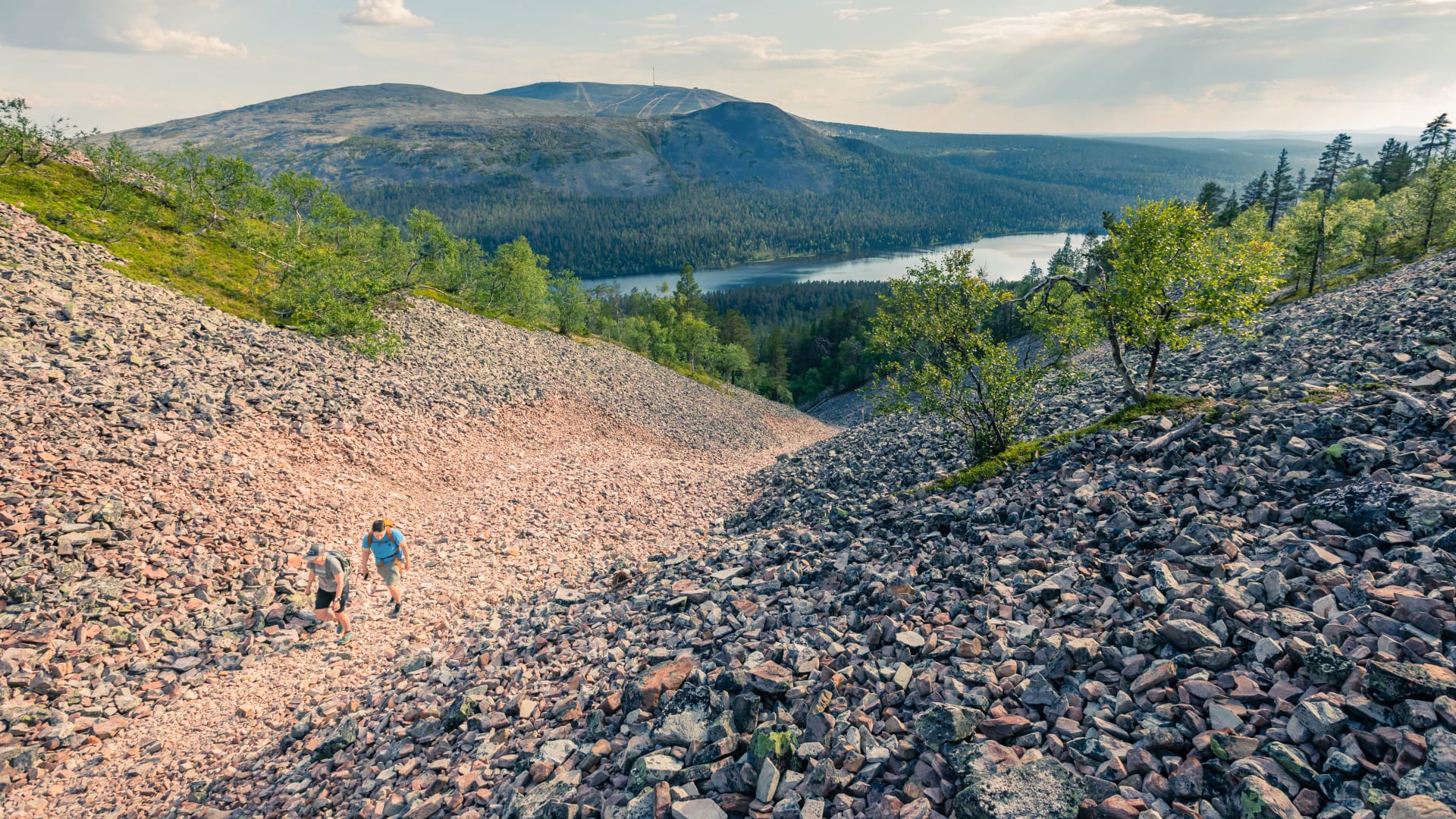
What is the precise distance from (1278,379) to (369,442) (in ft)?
101

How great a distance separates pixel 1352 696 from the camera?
5746mm

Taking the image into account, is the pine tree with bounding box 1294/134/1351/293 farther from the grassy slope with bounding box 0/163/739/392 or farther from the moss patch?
the grassy slope with bounding box 0/163/739/392

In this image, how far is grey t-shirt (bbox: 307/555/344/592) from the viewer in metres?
14.2

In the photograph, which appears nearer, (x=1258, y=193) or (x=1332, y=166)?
(x=1332, y=166)

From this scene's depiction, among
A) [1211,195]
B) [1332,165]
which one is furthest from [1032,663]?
[1332,165]

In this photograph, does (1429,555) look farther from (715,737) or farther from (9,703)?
(9,703)

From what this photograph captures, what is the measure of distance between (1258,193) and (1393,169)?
983 inches

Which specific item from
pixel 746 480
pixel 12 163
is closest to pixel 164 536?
pixel 746 480

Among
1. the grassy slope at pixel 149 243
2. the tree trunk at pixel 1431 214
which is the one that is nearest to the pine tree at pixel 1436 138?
the tree trunk at pixel 1431 214

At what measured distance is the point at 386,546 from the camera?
50.5ft

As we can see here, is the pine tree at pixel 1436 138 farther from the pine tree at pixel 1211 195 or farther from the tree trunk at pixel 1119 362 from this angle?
the tree trunk at pixel 1119 362

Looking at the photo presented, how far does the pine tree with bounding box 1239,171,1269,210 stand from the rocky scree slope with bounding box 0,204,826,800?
449 ft

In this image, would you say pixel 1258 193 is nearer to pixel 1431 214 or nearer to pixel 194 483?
pixel 1431 214

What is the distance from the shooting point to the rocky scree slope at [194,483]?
41.5 feet
